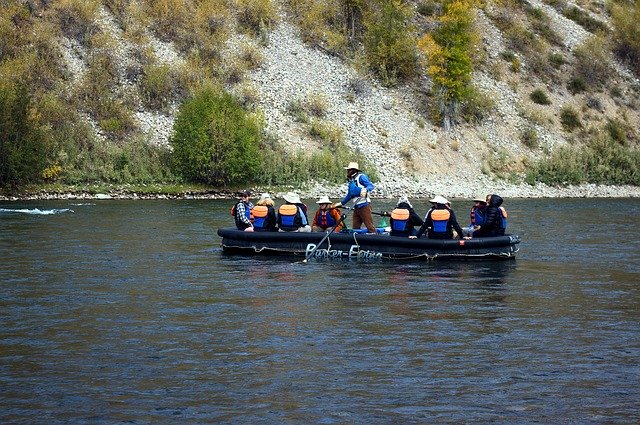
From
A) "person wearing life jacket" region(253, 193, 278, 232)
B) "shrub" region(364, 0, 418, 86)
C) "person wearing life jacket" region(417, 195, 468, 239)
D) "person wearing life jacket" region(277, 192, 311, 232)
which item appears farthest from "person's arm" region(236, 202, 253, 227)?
"shrub" region(364, 0, 418, 86)

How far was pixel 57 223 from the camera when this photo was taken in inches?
1443

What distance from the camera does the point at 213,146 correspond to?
188 feet

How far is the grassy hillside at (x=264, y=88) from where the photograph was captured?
58344 mm

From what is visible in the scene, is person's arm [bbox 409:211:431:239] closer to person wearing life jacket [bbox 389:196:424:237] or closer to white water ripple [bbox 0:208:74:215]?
person wearing life jacket [bbox 389:196:424:237]

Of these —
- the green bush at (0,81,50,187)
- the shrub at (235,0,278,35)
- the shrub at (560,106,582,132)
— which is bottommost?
the green bush at (0,81,50,187)

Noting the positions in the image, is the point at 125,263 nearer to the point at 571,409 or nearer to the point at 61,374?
the point at 61,374

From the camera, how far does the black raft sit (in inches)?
987

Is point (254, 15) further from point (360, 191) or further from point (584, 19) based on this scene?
point (360, 191)

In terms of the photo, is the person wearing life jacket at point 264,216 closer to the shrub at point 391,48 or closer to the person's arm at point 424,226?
the person's arm at point 424,226

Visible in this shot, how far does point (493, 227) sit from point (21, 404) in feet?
52.5

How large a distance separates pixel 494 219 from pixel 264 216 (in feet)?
20.0

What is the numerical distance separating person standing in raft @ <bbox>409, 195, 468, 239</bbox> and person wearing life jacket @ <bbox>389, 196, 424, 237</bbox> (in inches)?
12.4

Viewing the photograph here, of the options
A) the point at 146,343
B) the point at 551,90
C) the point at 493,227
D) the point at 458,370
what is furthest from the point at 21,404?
the point at 551,90

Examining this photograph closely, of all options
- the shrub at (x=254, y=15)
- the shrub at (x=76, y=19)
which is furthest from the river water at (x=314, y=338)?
the shrub at (x=254, y=15)
